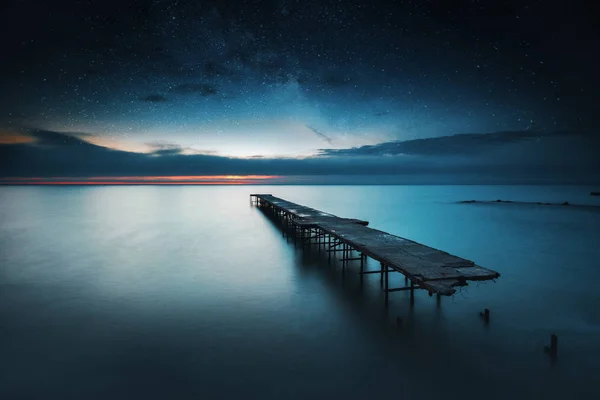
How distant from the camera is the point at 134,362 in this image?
7.96 m

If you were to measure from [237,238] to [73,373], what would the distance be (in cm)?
2055

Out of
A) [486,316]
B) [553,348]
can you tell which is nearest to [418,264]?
[486,316]

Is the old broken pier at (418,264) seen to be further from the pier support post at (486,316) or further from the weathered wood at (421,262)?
the pier support post at (486,316)

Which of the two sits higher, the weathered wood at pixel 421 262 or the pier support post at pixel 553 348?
the weathered wood at pixel 421 262

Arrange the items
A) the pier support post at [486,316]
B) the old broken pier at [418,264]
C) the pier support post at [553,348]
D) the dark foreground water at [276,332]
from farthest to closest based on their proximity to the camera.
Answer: the pier support post at [486,316] → the old broken pier at [418,264] → the pier support post at [553,348] → the dark foreground water at [276,332]

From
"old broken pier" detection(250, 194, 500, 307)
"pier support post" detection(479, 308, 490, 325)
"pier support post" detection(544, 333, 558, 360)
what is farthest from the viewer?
"pier support post" detection(479, 308, 490, 325)

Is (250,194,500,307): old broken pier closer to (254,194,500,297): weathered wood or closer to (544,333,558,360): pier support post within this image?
(254,194,500,297): weathered wood

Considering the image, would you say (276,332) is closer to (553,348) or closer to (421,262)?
(421,262)

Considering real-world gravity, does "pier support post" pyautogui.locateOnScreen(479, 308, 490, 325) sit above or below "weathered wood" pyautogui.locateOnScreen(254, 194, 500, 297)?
below

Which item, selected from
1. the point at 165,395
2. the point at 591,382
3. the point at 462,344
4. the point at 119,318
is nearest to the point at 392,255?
the point at 462,344

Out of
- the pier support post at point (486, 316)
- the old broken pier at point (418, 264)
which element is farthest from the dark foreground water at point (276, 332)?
the old broken pier at point (418, 264)

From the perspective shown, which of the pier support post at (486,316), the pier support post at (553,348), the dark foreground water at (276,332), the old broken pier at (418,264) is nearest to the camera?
the dark foreground water at (276,332)

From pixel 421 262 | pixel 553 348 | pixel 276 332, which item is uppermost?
pixel 421 262

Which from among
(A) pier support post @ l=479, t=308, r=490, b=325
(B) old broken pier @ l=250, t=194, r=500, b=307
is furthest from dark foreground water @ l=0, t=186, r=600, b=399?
(B) old broken pier @ l=250, t=194, r=500, b=307
